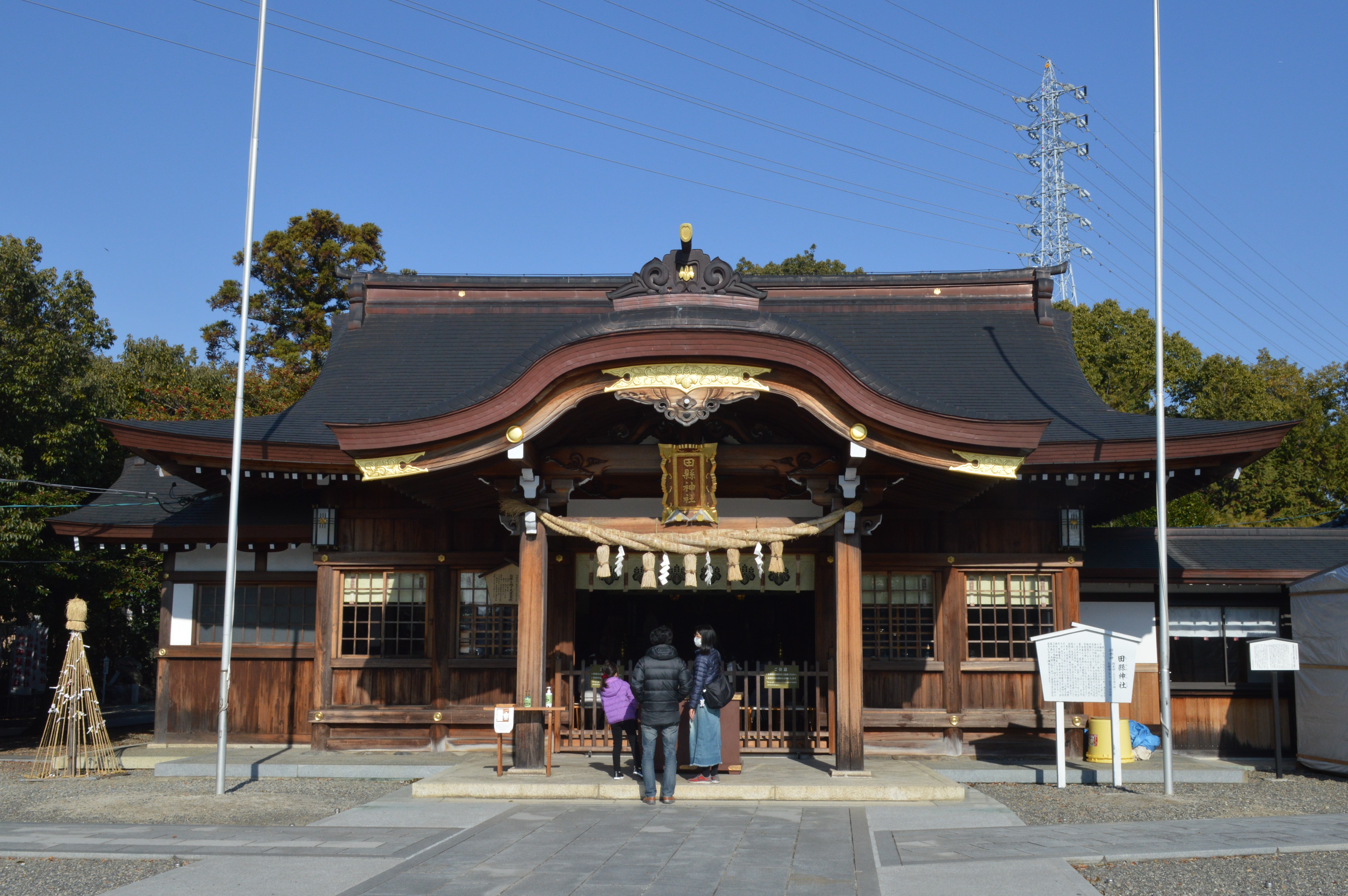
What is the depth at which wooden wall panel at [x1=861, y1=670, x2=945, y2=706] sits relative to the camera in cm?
1305

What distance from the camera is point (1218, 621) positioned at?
14.2 meters

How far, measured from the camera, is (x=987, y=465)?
411 inches

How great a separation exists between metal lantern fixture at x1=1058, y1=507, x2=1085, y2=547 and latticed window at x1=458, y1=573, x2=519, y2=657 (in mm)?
6678

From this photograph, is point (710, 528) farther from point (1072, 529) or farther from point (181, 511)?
point (181, 511)

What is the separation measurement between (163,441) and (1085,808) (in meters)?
10.3

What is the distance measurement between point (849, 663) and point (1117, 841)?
3.08 m

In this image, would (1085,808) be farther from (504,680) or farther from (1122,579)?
(504,680)

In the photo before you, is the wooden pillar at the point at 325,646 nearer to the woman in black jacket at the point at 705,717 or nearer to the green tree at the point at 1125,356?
the woman in black jacket at the point at 705,717

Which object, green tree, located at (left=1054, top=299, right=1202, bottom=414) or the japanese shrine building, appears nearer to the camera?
the japanese shrine building

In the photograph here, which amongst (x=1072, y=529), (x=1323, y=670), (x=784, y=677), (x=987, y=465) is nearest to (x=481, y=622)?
(x=784, y=677)

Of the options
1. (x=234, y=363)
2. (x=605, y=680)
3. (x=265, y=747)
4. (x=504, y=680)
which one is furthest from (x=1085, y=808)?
(x=234, y=363)

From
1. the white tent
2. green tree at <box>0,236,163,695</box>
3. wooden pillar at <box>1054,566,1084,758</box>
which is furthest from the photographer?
green tree at <box>0,236,163,695</box>

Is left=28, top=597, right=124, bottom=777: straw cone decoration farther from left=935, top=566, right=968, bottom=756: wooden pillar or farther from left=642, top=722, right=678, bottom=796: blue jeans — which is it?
left=935, top=566, right=968, bottom=756: wooden pillar

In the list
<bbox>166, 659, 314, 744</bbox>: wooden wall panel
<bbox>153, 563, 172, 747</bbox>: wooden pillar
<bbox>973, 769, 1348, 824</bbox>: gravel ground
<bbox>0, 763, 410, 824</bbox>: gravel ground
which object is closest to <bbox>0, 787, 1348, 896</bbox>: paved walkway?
<bbox>973, 769, 1348, 824</bbox>: gravel ground
